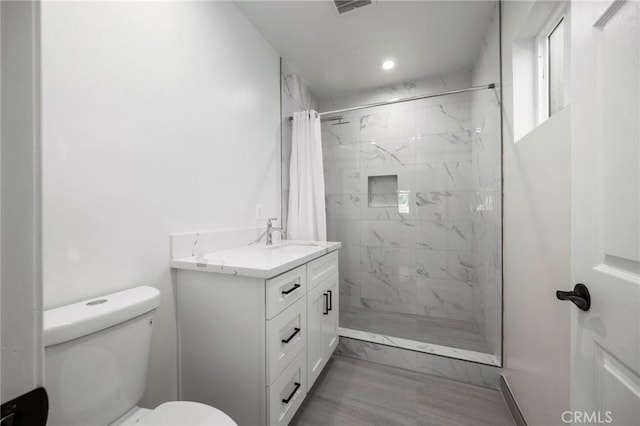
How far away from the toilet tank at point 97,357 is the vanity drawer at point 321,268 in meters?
0.75

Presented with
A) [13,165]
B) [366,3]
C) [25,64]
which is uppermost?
[366,3]

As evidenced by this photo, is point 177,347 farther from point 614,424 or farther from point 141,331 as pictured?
point 614,424

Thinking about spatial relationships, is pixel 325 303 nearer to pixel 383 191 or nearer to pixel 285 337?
pixel 285 337

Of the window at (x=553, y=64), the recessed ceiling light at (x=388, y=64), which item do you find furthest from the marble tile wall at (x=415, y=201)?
the window at (x=553, y=64)

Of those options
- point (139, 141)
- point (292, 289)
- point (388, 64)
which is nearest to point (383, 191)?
point (388, 64)

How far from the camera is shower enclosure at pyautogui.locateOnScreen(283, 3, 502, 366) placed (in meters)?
2.11

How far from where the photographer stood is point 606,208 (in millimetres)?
574

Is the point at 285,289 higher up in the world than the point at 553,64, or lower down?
lower down

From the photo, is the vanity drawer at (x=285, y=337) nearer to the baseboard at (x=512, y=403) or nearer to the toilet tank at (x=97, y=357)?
the toilet tank at (x=97, y=357)

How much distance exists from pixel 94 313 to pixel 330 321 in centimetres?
130

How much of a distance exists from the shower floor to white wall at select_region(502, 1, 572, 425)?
52 cm

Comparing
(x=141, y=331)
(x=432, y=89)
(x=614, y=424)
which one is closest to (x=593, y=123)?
(x=614, y=424)

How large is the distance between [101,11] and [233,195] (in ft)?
3.22

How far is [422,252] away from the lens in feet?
8.35
